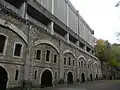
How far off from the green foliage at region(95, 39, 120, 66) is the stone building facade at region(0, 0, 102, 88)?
19.9m

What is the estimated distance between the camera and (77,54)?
81.3 feet

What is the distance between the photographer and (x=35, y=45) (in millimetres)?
13633

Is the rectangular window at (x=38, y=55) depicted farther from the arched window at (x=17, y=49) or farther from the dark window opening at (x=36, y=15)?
the dark window opening at (x=36, y=15)

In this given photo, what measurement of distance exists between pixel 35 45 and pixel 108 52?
1266 inches

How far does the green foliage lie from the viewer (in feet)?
128

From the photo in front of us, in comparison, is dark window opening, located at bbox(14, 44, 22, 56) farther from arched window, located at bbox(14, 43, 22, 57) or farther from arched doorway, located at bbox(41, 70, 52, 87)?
arched doorway, located at bbox(41, 70, 52, 87)

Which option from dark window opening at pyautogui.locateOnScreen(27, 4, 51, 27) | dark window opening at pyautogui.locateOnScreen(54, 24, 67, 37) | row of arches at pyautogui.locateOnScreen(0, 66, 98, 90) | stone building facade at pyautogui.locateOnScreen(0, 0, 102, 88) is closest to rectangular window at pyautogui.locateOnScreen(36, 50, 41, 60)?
stone building facade at pyautogui.locateOnScreen(0, 0, 102, 88)

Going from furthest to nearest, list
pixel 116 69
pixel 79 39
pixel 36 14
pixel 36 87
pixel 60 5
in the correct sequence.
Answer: pixel 116 69, pixel 79 39, pixel 60 5, pixel 36 14, pixel 36 87

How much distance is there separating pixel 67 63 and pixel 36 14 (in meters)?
9.12

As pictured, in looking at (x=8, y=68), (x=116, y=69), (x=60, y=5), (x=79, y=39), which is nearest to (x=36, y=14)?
(x=60, y=5)

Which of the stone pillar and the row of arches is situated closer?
the row of arches

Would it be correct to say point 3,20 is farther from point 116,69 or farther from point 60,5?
point 116,69

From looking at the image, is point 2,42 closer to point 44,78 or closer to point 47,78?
point 44,78

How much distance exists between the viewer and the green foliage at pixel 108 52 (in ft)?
128
